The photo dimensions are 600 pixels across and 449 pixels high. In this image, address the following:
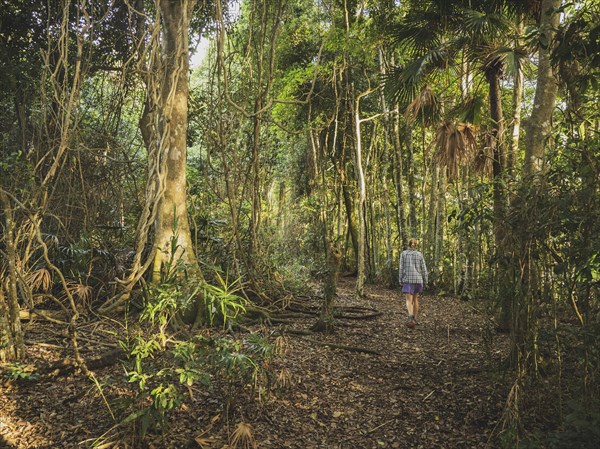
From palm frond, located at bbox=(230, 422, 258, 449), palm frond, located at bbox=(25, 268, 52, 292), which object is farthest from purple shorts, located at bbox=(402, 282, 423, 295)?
palm frond, located at bbox=(25, 268, 52, 292)

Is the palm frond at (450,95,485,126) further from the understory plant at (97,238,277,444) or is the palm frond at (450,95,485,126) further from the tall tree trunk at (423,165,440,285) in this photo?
the understory plant at (97,238,277,444)

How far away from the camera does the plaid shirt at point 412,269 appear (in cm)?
725

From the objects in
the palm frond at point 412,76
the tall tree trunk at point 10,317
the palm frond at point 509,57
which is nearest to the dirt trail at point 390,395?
the tall tree trunk at point 10,317

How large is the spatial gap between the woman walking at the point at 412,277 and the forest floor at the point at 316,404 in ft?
5.66

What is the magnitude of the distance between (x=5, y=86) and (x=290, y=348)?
683 centimetres

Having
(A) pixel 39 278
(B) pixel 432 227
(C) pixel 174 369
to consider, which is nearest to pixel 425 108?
(B) pixel 432 227

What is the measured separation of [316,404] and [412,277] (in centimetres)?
365

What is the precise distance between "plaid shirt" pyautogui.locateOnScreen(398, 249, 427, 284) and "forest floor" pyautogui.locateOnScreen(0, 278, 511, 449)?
1.75 meters

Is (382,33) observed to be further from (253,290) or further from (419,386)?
(419,386)

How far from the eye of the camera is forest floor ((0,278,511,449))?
3439 mm

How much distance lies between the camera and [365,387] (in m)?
4.58

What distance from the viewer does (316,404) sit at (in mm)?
4184

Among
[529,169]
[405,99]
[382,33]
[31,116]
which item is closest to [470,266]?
[405,99]

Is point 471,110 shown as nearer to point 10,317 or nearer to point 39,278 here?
point 39,278
